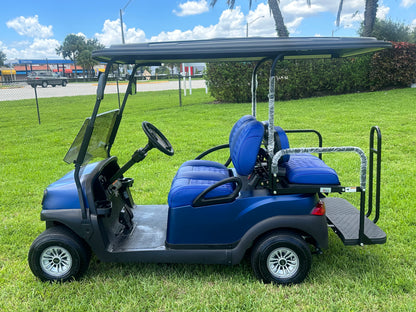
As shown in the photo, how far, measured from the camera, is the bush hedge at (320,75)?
1207 cm

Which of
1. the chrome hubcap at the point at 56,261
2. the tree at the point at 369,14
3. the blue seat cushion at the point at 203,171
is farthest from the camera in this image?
the tree at the point at 369,14

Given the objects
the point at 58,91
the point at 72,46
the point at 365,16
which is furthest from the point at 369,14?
the point at 72,46

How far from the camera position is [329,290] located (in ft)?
7.98

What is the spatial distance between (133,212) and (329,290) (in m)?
1.81

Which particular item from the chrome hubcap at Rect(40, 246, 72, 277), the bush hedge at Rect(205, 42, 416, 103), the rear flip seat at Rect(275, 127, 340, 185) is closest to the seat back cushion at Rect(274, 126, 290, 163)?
the rear flip seat at Rect(275, 127, 340, 185)

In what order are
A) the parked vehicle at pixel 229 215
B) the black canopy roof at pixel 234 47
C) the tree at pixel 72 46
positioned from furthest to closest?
the tree at pixel 72 46 → the parked vehicle at pixel 229 215 → the black canopy roof at pixel 234 47

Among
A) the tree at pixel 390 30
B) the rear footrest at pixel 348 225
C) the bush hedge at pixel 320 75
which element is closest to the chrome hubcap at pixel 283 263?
the rear footrest at pixel 348 225

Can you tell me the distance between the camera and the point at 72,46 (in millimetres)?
62969

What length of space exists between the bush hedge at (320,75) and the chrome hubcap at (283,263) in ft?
32.6

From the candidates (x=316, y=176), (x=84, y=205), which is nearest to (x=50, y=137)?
(x=84, y=205)

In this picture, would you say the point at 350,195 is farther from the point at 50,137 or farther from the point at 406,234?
the point at 50,137

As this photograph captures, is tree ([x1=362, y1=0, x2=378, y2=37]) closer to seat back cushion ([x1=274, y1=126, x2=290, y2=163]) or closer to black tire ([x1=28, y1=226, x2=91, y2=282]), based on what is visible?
seat back cushion ([x1=274, y1=126, x2=290, y2=163])

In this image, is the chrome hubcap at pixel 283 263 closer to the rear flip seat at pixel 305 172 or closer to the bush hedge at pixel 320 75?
the rear flip seat at pixel 305 172

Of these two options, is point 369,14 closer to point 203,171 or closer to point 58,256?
point 203,171
